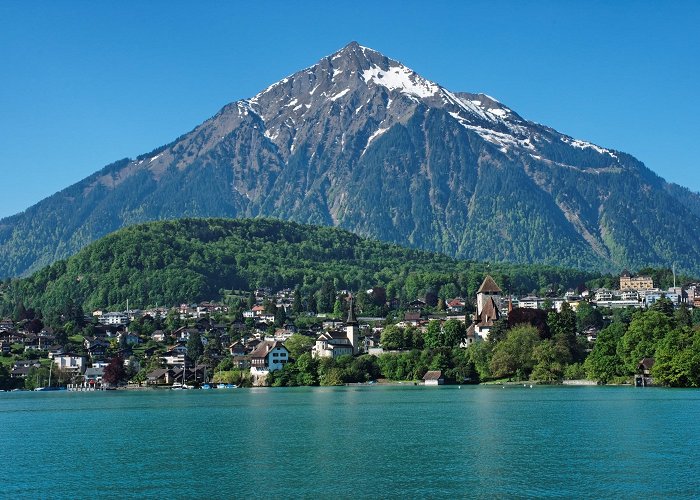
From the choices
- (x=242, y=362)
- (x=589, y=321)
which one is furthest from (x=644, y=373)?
(x=242, y=362)

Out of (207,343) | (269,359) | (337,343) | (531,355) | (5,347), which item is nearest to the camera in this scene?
(531,355)

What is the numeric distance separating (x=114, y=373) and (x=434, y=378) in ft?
158

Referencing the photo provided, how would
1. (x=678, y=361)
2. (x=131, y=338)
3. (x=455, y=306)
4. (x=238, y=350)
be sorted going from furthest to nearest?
(x=455, y=306)
(x=131, y=338)
(x=238, y=350)
(x=678, y=361)

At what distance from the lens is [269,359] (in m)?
129

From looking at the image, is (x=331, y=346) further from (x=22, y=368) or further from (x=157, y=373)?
(x=22, y=368)

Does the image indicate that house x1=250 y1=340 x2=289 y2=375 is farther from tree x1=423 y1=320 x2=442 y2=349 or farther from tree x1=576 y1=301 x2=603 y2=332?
tree x1=576 y1=301 x2=603 y2=332

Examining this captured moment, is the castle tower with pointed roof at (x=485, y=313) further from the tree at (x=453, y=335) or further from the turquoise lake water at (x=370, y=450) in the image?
the turquoise lake water at (x=370, y=450)

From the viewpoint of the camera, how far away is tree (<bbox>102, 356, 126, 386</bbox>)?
445 ft

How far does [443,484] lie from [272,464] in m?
8.84

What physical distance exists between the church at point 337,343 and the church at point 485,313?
16.4 meters

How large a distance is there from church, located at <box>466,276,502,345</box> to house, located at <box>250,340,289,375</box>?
979 inches

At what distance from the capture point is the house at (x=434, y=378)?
373 feet

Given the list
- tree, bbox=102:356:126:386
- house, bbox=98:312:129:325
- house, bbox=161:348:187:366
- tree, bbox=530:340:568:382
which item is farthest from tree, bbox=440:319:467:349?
house, bbox=98:312:129:325

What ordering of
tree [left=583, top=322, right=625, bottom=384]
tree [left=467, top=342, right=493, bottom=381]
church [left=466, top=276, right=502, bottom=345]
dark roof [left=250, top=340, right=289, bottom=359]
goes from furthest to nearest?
church [left=466, top=276, right=502, bottom=345] < dark roof [left=250, top=340, right=289, bottom=359] < tree [left=467, top=342, right=493, bottom=381] < tree [left=583, top=322, right=625, bottom=384]
